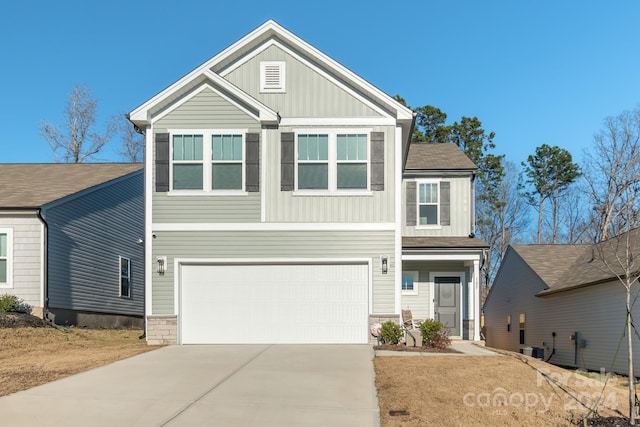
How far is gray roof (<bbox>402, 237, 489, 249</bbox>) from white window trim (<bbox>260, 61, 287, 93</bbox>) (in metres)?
6.67

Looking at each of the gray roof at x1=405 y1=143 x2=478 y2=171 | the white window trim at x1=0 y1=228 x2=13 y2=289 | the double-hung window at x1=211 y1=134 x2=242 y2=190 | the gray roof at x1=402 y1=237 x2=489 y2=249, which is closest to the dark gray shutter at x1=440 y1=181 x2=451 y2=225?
the gray roof at x1=405 y1=143 x2=478 y2=171

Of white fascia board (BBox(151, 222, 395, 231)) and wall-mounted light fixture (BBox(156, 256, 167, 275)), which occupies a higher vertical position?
white fascia board (BBox(151, 222, 395, 231))

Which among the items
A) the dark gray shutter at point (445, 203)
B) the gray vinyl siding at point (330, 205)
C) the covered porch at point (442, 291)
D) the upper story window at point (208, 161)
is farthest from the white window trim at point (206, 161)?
the dark gray shutter at point (445, 203)

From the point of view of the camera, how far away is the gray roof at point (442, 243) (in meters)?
20.1

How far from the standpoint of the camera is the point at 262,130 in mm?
15820

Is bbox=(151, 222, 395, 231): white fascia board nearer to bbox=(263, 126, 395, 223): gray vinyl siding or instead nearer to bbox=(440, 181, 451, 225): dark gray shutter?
bbox=(263, 126, 395, 223): gray vinyl siding

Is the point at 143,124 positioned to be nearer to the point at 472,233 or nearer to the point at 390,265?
the point at 390,265

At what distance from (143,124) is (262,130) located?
284cm

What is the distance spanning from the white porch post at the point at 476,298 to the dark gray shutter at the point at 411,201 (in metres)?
2.57

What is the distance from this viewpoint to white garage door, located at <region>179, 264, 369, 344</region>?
51.2ft

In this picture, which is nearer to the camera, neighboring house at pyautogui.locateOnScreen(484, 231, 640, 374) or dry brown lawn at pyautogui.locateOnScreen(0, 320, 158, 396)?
dry brown lawn at pyautogui.locateOnScreen(0, 320, 158, 396)

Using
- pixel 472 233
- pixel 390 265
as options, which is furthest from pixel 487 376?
pixel 472 233

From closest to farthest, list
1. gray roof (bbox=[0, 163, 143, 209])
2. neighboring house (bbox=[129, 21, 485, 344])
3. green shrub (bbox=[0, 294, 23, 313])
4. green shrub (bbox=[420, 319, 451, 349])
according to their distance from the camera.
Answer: green shrub (bbox=[420, 319, 451, 349])
neighboring house (bbox=[129, 21, 485, 344])
green shrub (bbox=[0, 294, 23, 313])
gray roof (bbox=[0, 163, 143, 209])

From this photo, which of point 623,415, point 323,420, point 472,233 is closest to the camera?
point 323,420
